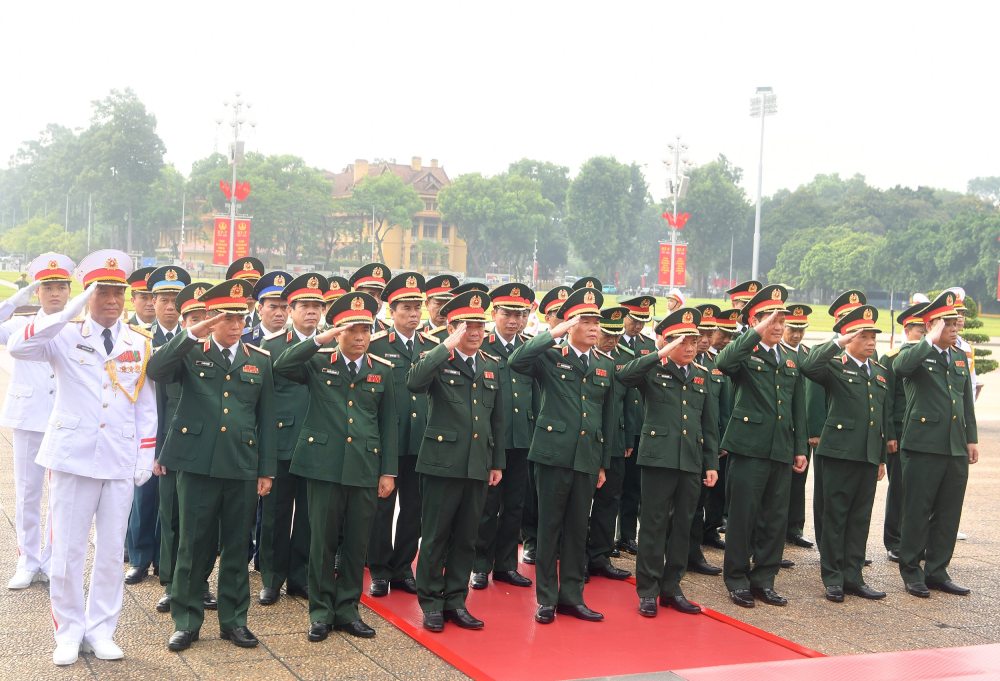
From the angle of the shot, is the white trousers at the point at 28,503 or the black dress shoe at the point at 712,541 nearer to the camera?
the white trousers at the point at 28,503

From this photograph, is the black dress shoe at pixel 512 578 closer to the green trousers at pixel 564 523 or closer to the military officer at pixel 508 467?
the military officer at pixel 508 467

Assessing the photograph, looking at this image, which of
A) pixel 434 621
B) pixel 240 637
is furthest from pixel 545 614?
pixel 240 637

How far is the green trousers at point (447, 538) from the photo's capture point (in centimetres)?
597

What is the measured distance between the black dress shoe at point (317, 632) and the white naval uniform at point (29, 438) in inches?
78.8

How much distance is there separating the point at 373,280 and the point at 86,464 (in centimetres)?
304

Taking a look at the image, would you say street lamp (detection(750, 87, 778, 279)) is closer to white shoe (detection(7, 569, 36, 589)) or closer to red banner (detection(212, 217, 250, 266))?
red banner (detection(212, 217, 250, 266))

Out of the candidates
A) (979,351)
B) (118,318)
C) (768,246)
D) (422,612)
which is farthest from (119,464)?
(768,246)

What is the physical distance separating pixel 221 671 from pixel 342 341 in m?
1.83

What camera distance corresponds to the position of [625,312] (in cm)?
786

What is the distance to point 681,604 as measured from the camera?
6.50 m

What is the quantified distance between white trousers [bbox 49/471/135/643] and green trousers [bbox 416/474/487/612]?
5.52ft

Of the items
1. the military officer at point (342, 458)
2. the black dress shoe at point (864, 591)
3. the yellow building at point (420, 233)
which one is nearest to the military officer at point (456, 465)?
the military officer at point (342, 458)

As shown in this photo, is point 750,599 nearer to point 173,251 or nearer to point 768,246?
point 173,251

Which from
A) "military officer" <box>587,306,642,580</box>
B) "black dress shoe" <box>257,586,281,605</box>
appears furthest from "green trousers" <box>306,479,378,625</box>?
"military officer" <box>587,306,642,580</box>
